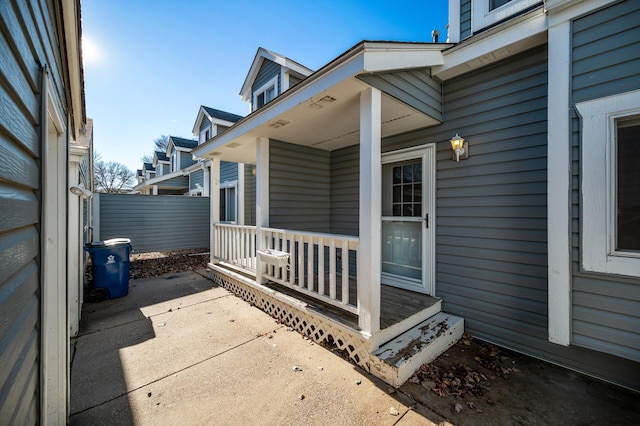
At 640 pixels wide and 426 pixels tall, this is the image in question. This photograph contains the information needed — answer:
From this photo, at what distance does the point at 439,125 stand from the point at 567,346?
2849mm

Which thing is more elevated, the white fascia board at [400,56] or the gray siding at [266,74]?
the gray siding at [266,74]

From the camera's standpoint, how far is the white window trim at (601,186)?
2.16m

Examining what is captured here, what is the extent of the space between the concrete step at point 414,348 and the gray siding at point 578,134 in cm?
111

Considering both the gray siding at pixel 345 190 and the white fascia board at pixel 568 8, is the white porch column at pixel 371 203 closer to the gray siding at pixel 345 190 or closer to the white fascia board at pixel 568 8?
the white fascia board at pixel 568 8

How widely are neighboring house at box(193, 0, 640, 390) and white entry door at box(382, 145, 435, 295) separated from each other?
0.07 ft

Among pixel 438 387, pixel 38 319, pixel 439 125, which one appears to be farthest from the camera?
pixel 439 125

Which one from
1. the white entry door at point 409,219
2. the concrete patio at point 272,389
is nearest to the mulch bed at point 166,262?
the concrete patio at point 272,389

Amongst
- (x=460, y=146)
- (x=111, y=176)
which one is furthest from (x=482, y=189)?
(x=111, y=176)

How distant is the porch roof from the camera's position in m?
2.37

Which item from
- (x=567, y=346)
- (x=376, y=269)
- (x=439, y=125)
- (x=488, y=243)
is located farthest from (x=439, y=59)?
(x=567, y=346)

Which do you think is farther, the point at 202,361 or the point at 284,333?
the point at 284,333

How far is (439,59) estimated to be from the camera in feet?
10.4

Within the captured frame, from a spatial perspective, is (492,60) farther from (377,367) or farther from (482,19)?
(377,367)

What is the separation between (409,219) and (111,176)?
34.2 m
